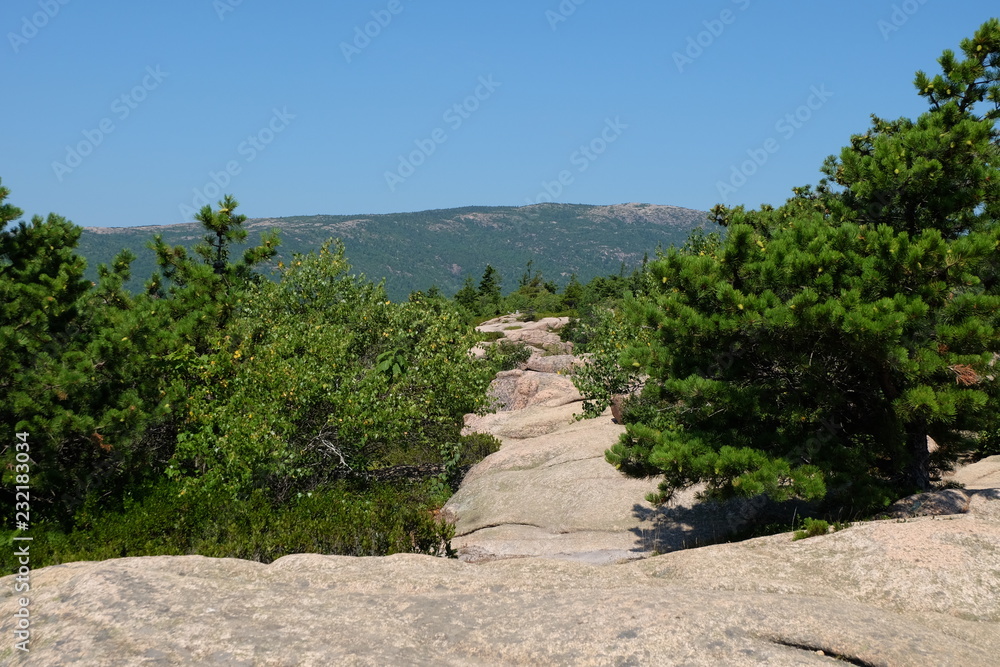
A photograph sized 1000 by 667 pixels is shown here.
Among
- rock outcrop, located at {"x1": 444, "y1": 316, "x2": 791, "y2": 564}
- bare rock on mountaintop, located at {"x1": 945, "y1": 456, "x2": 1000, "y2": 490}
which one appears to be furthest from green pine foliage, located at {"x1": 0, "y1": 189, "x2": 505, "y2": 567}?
bare rock on mountaintop, located at {"x1": 945, "y1": 456, "x2": 1000, "y2": 490}

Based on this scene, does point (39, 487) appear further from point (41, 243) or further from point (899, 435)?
point (899, 435)

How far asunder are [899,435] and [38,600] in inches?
441

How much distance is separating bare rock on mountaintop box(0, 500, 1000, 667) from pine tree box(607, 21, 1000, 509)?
6.39 ft

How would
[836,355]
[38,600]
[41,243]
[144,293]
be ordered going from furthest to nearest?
1. [144,293]
2. [41,243]
3. [836,355]
4. [38,600]

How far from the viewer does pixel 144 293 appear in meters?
20.3

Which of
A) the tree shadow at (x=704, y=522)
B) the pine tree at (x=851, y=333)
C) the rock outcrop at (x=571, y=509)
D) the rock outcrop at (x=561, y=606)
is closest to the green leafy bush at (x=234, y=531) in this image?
the rock outcrop at (x=571, y=509)

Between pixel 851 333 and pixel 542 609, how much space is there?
587 centimetres

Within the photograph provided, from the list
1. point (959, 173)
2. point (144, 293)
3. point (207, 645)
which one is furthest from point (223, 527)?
point (959, 173)

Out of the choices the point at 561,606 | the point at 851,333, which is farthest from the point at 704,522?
the point at 561,606

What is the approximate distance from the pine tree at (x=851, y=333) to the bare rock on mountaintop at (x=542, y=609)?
6.39 feet

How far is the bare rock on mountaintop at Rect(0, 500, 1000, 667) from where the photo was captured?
19.5 ft

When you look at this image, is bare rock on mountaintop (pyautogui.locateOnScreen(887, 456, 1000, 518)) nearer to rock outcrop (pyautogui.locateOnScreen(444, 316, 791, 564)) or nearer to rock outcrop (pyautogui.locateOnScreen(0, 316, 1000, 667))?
rock outcrop (pyautogui.locateOnScreen(0, 316, 1000, 667))

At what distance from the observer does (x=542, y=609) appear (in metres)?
7.07

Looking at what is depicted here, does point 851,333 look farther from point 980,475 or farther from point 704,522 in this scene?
point 980,475
